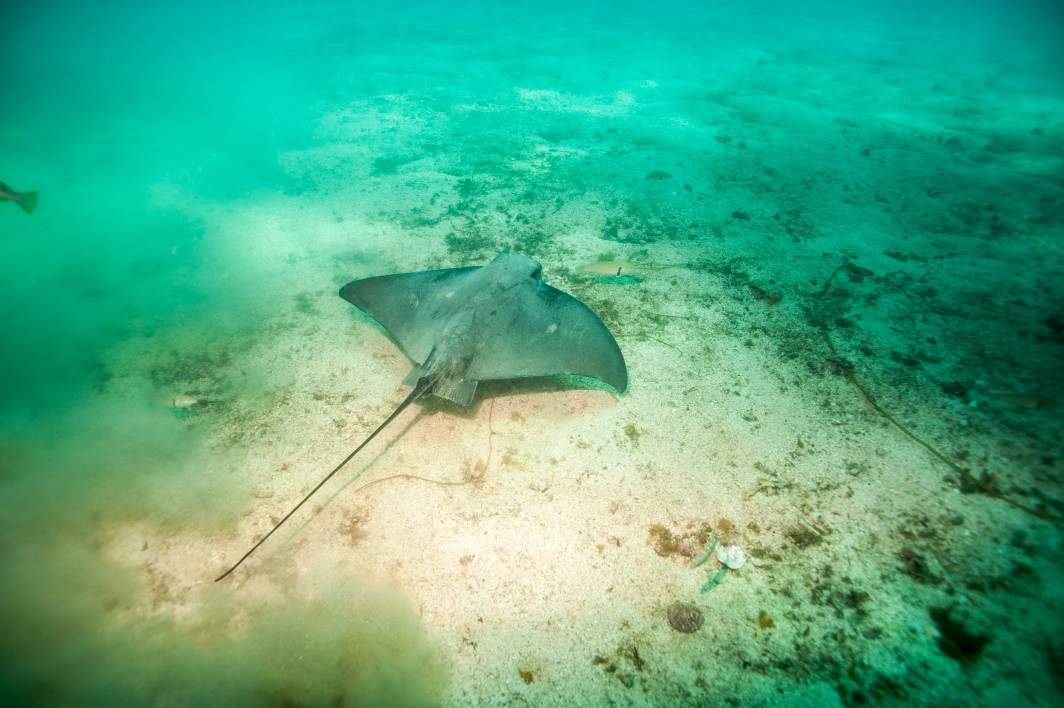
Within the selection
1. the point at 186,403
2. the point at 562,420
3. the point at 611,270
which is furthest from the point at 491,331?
the point at 186,403

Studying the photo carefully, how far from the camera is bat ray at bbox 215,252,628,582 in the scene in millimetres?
3613

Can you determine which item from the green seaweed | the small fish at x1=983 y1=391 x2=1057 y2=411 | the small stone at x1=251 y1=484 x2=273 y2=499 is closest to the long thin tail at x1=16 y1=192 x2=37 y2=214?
the small stone at x1=251 y1=484 x2=273 y2=499

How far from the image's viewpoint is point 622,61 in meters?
17.4

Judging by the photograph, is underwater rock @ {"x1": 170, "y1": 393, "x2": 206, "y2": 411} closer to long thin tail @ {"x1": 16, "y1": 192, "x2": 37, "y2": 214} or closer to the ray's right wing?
the ray's right wing

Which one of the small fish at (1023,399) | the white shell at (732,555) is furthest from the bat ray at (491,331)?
the small fish at (1023,399)

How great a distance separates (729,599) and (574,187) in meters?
7.32

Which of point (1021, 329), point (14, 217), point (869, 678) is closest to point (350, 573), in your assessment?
point (869, 678)

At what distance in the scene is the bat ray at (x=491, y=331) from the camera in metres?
3.61

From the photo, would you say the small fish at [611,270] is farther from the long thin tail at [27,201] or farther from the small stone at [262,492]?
the long thin tail at [27,201]

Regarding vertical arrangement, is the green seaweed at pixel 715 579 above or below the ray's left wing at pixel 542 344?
below

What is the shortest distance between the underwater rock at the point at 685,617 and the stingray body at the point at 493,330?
5.72 ft

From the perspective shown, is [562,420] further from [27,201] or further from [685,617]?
[27,201]

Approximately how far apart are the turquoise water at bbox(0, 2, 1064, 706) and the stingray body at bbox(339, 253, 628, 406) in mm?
491

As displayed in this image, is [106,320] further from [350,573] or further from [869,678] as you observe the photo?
[869,678]
